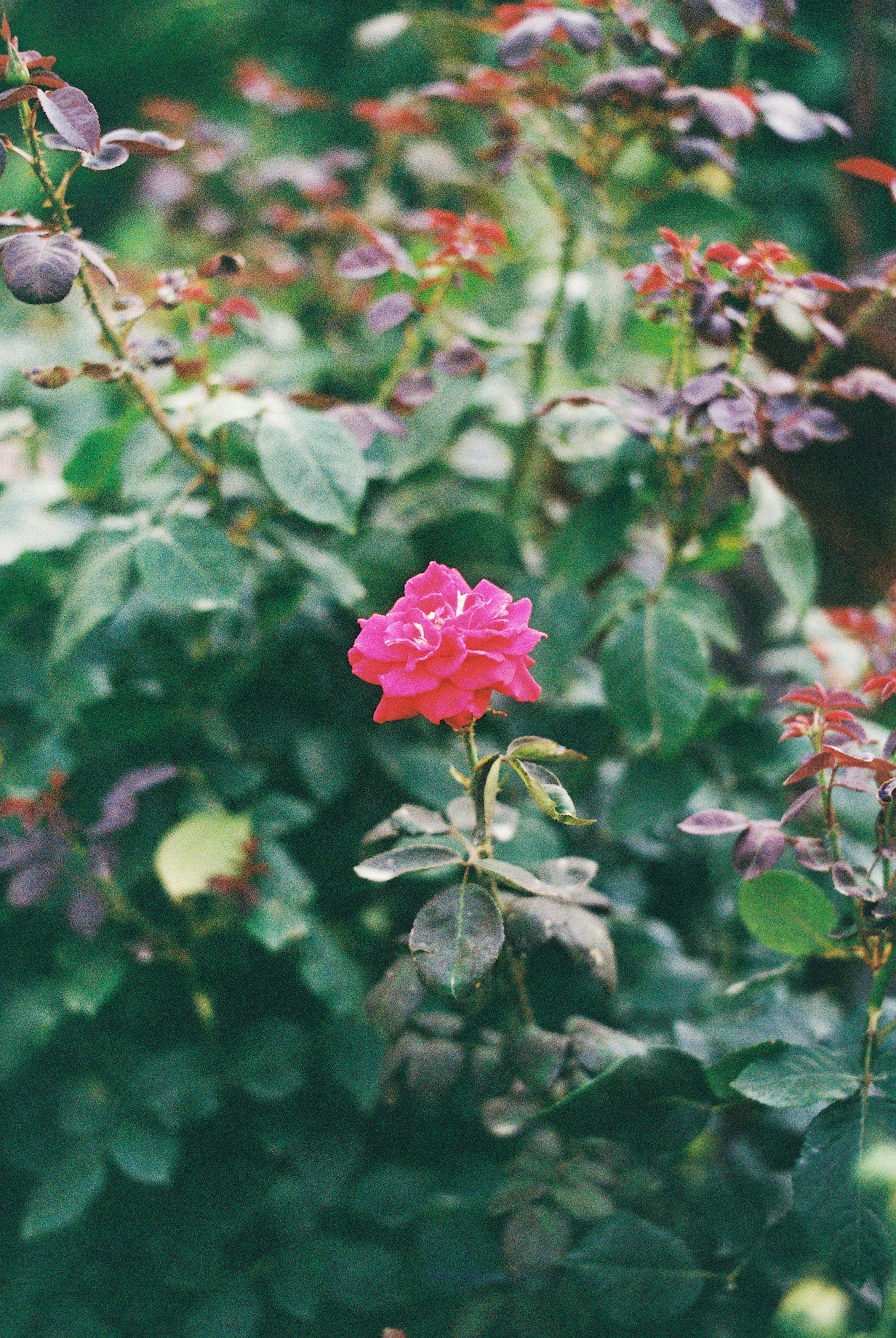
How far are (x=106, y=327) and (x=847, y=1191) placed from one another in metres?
0.91

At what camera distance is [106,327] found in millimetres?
917

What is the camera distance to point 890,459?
146 centimetres

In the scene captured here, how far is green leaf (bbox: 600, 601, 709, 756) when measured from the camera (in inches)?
43.1

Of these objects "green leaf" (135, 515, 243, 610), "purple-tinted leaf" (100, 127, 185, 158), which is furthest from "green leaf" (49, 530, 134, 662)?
Answer: "purple-tinted leaf" (100, 127, 185, 158)

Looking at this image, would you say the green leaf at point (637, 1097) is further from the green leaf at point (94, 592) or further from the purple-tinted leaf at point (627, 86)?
the purple-tinted leaf at point (627, 86)

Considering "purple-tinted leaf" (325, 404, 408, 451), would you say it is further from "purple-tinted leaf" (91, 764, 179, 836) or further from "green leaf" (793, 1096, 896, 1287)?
"green leaf" (793, 1096, 896, 1287)

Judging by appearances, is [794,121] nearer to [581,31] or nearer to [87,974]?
[581,31]

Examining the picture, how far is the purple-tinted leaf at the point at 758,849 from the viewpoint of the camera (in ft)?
2.70

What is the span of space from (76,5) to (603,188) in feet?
7.27

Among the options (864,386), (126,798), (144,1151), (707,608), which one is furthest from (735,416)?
(144,1151)

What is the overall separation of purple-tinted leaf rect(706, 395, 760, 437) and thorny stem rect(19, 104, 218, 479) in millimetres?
490

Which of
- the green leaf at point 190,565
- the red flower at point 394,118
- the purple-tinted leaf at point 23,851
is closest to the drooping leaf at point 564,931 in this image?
the green leaf at point 190,565

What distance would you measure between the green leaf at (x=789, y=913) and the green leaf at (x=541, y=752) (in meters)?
0.24

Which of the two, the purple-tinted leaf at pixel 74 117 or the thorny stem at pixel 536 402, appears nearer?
the purple-tinted leaf at pixel 74 117
